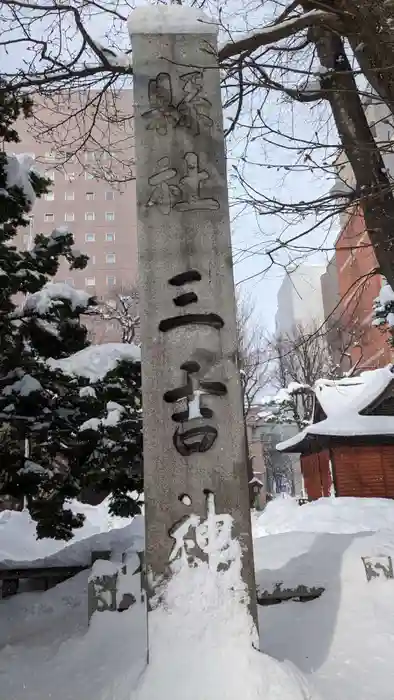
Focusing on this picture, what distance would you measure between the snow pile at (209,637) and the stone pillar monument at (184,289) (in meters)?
0.09

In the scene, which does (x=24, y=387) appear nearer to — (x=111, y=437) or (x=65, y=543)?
(x=111, y=437)

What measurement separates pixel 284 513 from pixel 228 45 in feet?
51.7

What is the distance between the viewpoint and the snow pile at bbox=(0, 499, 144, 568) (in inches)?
351

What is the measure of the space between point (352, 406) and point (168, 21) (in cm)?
1794

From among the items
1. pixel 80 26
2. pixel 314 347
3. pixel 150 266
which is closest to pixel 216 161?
pixel 150 266

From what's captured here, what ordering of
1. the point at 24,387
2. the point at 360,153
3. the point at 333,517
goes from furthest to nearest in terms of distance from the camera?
1. the point at 333,517
2. the point at 24,387
3. the point at 360,153

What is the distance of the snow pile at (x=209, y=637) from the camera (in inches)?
129

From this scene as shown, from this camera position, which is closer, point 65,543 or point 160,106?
point 160,106

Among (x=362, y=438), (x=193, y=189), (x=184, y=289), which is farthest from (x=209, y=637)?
(x=362, y=438)

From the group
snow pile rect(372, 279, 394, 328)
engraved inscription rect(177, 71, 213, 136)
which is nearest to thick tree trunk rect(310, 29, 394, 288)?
engraved inscription rect(177, 71, 213, 136)

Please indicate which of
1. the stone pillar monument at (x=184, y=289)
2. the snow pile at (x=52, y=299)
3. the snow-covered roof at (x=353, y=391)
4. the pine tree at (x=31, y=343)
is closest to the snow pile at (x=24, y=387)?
the pine tree at (x=31, y=343)

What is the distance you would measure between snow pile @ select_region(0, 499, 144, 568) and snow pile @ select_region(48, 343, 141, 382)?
9.21 feet

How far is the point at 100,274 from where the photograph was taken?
1788 inches

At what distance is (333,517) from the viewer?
16.4 metres
